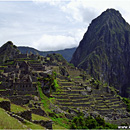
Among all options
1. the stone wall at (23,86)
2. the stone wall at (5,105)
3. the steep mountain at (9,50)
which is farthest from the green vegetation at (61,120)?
the steep mountain at (9,50)

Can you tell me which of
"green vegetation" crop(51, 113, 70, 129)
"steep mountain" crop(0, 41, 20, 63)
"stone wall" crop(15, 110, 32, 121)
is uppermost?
"steep mountain" crop(0, 41, 20, 63)

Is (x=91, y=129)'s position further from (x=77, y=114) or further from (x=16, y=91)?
(x=16, y=91)

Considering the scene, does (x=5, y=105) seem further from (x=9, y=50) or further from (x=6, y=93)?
(x=9, y=50)

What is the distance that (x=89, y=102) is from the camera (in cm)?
5550

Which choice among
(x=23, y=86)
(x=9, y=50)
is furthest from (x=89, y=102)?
(x=9, y=50)

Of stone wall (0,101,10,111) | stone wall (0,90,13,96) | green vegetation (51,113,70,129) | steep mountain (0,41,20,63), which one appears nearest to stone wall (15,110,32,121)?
stone wall (0,101,10,111)

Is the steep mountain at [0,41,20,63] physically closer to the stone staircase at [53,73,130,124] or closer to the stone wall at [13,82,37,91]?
the stone staircase at [53,73,130,124]

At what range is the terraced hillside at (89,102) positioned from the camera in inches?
1923

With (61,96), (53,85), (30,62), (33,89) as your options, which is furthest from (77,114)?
(30,62)

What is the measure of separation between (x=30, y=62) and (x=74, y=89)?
17975mm

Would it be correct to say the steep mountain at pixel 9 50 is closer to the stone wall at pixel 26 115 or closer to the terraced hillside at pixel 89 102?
the terraced hillside at pixel 89 102

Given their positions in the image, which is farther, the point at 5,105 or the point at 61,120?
the point at 61,120

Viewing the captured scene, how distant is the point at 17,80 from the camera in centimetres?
4197

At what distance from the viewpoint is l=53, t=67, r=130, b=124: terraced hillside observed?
4884 cm
